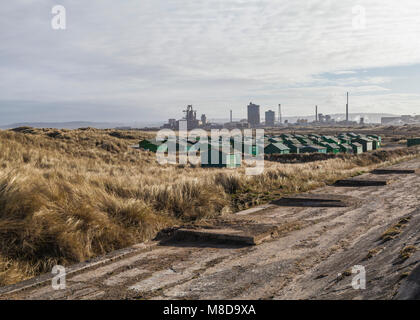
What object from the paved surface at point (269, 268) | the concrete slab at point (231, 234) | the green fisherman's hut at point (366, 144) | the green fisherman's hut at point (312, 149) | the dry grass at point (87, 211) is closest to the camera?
the paved surface at point (269, 268)

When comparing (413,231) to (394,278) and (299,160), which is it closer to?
(394,278)

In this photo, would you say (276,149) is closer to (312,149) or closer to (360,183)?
(312,149)

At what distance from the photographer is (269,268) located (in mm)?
6980

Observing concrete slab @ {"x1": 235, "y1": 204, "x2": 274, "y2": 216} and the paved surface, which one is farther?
concrete slab @ {"x1": 235, "y1": 204, "x2": 274, "y2": 216}

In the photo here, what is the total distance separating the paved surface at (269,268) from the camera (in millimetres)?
5695

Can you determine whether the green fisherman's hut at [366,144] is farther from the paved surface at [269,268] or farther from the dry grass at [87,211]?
the paved surface at [269,268]

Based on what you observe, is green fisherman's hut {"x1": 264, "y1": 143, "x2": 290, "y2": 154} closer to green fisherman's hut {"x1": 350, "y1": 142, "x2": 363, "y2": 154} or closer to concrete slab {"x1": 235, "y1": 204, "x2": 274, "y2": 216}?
green fisherman's hut {"x1": 350, "y1": 142, "x2": 363, "y2": 154}

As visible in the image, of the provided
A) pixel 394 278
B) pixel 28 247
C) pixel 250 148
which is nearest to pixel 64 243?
pixel 28 247

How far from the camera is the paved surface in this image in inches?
224

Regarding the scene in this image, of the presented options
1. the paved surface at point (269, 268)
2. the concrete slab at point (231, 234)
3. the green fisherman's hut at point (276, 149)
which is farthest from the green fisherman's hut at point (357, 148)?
the concrete slab at point (231, 234)

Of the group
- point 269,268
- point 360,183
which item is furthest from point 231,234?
point 360,183

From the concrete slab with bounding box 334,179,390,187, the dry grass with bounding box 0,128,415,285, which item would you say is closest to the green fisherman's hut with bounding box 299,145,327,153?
the concrete slab with bounding box 334,179,390,187

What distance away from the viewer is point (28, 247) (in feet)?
24.7
